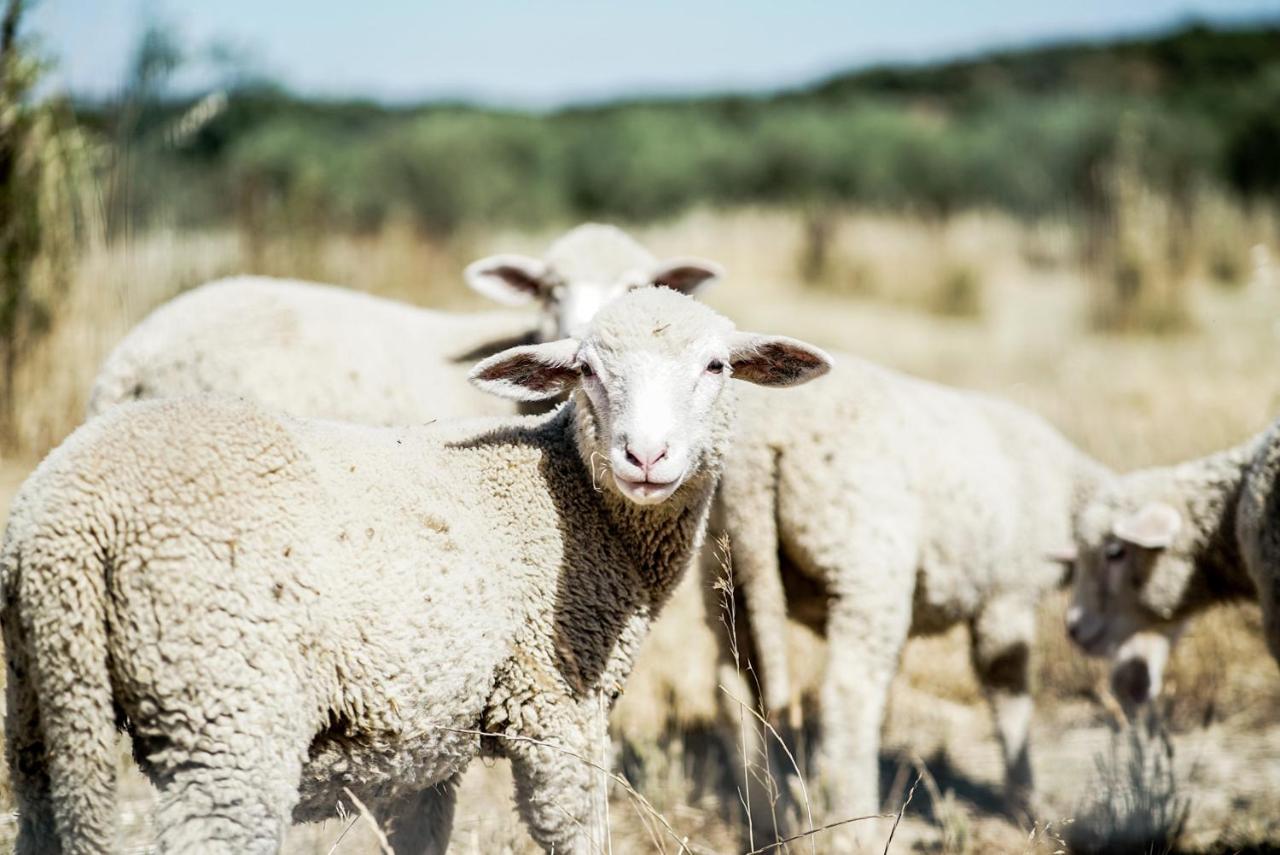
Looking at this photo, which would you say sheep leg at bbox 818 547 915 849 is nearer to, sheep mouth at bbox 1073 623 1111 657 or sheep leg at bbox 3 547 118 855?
sheep mouth at bbox 1073 623 1111 657

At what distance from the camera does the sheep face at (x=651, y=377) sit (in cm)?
289

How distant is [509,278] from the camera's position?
564 centimetres

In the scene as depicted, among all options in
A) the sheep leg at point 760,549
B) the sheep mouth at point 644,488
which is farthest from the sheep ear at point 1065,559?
the sheep mouth at point 644,488

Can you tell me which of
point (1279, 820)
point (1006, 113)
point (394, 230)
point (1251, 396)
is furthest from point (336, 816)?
point (1006, 113)

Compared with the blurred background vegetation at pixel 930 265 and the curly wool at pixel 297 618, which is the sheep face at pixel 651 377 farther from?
the blurred background vegetation at pixel 930 265

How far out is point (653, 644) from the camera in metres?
5.86

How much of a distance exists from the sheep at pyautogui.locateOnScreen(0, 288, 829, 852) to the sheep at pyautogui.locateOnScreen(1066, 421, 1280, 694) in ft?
6.92

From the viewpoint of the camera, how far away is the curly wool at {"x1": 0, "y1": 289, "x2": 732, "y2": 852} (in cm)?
232

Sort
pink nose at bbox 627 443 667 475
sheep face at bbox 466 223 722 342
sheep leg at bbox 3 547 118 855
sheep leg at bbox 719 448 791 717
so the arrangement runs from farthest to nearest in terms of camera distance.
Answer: sheep face at bbox 466 223 722 342 → sheep leg at bbox 719 448 791 717 → pink nose at bbox 627 443 667 475 → sheep leg at bbox 3 547 118 855

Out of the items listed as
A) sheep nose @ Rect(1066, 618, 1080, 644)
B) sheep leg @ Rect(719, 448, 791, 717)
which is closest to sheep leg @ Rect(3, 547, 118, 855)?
sheep leg @ Rect(719, 448, 791, 717)

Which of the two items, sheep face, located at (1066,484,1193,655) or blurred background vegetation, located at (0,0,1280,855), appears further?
blurred background vegetation, located at (0,0,1280,855)

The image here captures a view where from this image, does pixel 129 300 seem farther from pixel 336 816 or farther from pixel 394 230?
pixel 394 230

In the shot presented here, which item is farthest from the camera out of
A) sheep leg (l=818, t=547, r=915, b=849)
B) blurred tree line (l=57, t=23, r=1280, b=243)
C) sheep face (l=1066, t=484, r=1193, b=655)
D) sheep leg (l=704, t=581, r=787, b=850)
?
blurred tree line (l=57, t=23, r=1280, b=243)

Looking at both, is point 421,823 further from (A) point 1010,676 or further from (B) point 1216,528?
(B) point 1216,528
